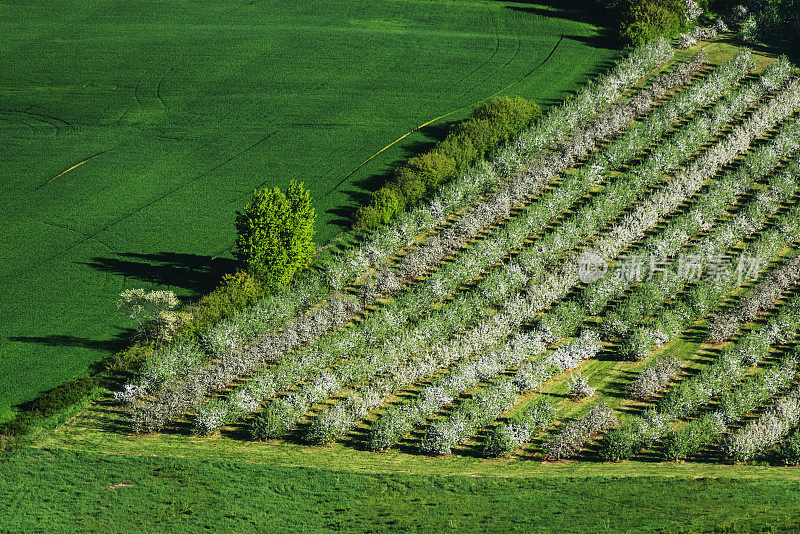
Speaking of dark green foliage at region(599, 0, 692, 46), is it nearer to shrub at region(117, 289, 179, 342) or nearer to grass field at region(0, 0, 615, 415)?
grass field at region(0, 0, 615, 415)

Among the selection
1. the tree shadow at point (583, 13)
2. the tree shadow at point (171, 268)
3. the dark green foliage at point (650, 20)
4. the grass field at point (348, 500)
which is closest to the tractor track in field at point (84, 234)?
the tree shadow at point (171, 268)

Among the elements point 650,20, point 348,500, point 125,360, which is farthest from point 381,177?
point 650,20

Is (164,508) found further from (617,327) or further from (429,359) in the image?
(617,327)

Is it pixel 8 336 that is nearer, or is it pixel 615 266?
pixel 8 336

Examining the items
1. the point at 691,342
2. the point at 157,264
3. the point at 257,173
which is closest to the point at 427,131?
the point at 257,173

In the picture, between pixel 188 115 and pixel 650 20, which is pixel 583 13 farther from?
pixel 188 115

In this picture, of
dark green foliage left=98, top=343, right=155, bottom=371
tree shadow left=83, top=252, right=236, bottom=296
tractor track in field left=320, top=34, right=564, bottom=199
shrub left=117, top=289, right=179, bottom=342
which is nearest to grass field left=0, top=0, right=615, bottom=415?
tree shadow left=83, top=252, right=236, bottom=296
